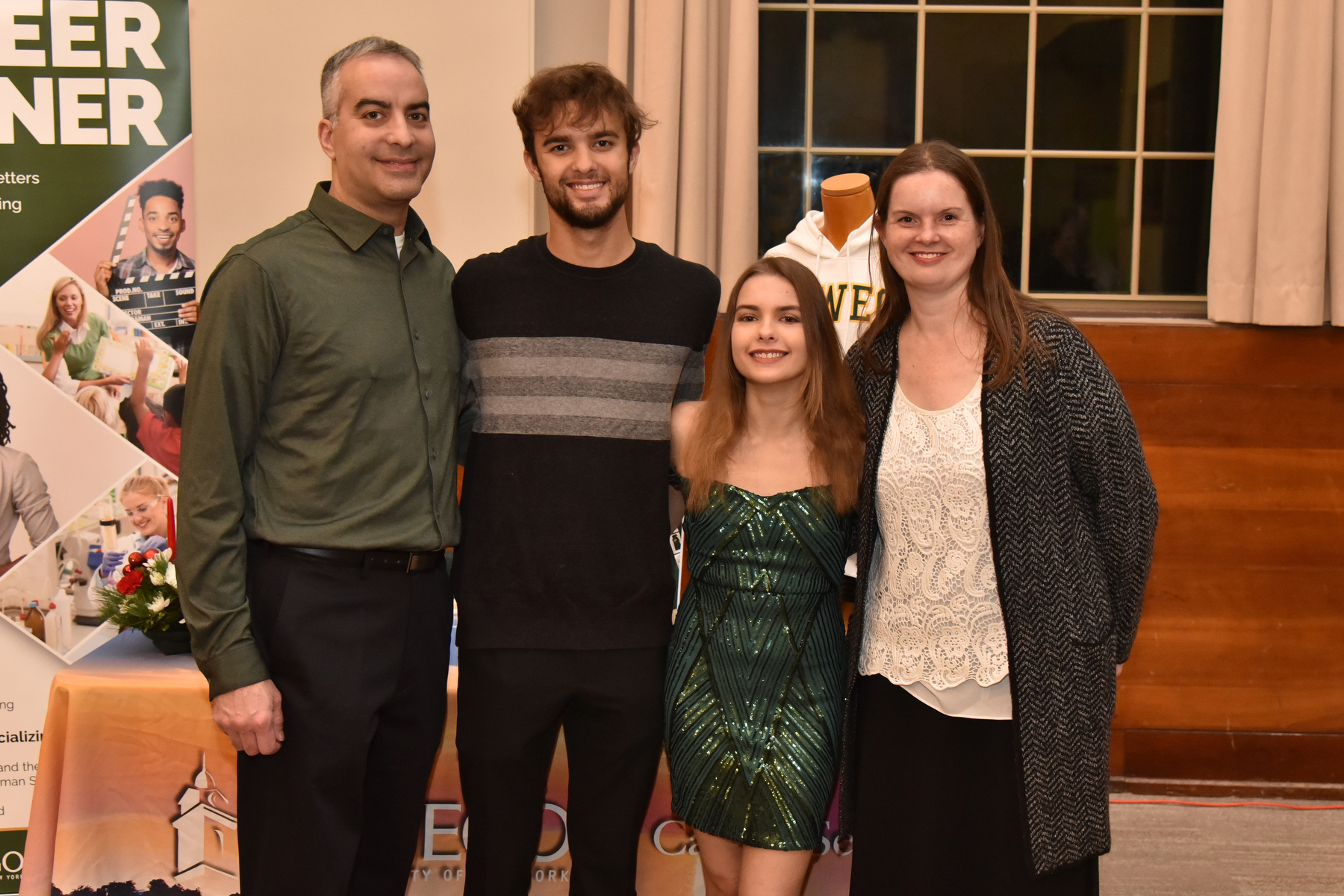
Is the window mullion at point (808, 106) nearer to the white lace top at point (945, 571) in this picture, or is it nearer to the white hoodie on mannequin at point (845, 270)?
the white hoodie on mannequin at point (845, 270)

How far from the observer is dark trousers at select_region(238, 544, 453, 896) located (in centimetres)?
158

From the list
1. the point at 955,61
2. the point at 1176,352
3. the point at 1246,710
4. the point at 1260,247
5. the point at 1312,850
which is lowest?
the point at 1312,850

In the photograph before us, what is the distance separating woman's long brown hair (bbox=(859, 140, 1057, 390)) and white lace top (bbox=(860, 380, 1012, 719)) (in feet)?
0.27

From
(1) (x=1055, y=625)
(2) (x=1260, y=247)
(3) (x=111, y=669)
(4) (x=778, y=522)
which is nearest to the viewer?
(1) (x=1055, y=625)

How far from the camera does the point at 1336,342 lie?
319cm

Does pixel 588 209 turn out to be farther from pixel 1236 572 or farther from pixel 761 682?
pixel 1236 572

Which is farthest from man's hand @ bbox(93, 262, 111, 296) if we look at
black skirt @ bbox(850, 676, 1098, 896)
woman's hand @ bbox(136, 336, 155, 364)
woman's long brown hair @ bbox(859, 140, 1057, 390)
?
black skirt @ bbox(850, 676, 1098, 896)

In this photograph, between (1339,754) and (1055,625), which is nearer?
(1055,625)

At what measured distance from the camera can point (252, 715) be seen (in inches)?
60.3

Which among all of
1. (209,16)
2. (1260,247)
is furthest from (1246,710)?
(209,16)

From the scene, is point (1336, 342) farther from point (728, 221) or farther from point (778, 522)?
point (778, 522)

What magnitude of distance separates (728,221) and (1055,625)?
6.34ft

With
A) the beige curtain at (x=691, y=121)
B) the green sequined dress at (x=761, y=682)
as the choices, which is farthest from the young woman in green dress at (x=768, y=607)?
the beige curtain at (x=691, y=121)

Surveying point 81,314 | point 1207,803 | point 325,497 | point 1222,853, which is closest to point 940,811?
point 325,497
